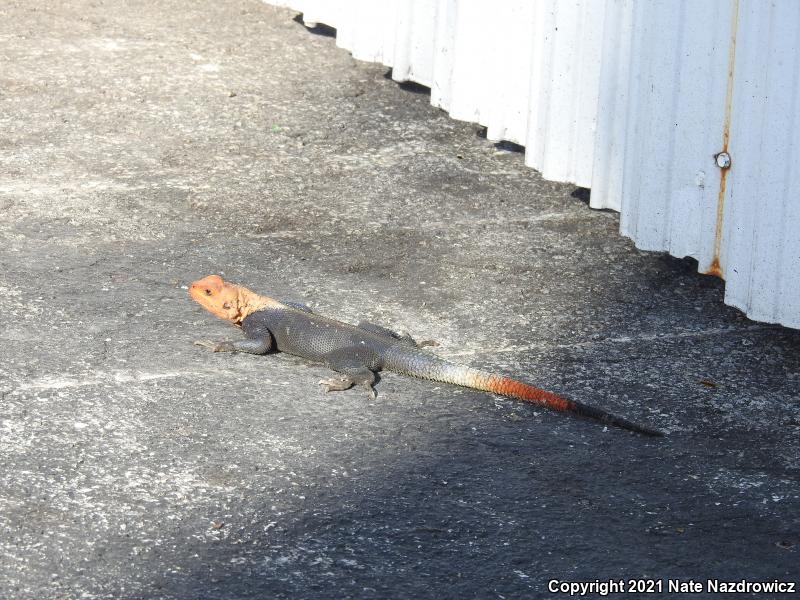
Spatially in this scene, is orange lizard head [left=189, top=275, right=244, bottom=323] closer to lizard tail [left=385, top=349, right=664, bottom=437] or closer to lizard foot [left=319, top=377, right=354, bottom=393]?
lizard foot [left=319, top=377, right=354, bottom=393]

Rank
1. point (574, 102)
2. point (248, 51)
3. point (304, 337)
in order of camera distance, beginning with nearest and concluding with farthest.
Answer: point (304, 337)
point (574, 102)
point (248, 51)

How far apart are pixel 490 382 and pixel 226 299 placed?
1.27m

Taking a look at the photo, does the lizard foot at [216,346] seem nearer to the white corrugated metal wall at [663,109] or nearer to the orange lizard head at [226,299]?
the orange lizard head at [226,299]

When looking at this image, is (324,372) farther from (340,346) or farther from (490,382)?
(490,382)

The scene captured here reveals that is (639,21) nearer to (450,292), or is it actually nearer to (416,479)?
(450,292)

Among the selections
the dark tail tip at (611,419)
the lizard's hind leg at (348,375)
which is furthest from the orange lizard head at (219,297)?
the dark tail tip at (611,419)

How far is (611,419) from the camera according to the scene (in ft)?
16.4

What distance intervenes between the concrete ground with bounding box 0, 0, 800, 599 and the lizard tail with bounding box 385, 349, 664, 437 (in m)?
0.05

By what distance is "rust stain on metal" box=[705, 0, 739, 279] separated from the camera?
18.9ft

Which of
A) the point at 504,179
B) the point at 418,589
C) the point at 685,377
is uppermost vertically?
the point at 504,179

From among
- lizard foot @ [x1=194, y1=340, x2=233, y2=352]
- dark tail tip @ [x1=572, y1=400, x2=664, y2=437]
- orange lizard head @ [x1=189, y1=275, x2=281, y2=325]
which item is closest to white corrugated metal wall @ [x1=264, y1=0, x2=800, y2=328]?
dark tail tip @ [x1=572, y1=400, x2=664, y2=437]

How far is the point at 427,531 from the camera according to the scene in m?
4.27

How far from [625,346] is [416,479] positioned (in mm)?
1587

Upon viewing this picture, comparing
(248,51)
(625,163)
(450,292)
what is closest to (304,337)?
(450,292)
